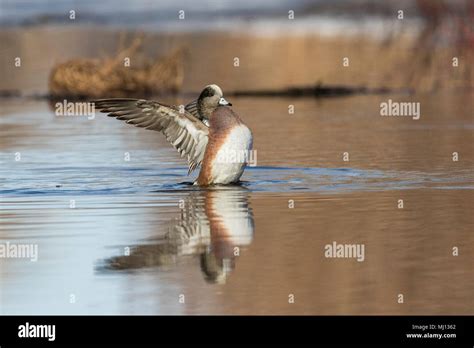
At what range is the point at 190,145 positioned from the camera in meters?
13.9

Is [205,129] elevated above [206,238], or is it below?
above

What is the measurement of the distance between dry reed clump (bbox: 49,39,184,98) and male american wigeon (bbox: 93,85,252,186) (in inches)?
Answer: 376

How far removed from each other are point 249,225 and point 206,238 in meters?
0.65

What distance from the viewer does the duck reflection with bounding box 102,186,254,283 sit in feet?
30.3

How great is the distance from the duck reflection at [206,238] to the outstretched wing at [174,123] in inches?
47.8

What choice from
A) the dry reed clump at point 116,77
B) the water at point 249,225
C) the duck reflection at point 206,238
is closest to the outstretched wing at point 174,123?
the water at point 249,225

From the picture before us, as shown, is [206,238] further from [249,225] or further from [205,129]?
[205,129]

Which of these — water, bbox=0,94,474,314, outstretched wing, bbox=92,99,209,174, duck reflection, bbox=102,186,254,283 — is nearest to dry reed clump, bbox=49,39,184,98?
water, bbox=0,94,474,314

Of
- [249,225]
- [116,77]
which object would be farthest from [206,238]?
[116,77]

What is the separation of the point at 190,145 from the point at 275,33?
19366 millimetres

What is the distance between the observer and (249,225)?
1079cm

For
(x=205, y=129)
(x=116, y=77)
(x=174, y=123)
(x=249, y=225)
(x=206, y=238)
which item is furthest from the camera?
(x=116, y=77)

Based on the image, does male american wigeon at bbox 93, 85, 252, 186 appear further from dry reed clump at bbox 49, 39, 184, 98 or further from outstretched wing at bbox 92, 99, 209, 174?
dry reed clump at bbox 49, 39, 184, 98
